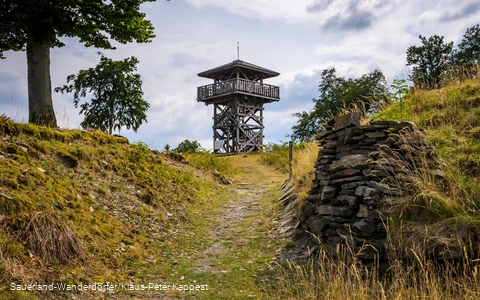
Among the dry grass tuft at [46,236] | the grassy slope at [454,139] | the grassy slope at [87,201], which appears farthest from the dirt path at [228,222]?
the grassy slope at [454,139]

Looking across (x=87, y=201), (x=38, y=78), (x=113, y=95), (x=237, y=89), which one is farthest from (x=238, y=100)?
(x=87, y=201)

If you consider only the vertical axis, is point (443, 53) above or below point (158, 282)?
above

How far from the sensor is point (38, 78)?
12.0 m

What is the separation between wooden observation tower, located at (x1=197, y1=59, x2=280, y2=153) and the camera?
2841 cm

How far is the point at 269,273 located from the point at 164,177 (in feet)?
18.7

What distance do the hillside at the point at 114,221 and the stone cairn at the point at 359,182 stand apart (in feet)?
3.94

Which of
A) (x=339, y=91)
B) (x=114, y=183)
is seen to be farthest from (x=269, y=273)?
(x=339, y=91)

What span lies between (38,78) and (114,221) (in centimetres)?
686

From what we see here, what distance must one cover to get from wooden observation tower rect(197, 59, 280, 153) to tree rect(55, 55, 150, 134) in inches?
365

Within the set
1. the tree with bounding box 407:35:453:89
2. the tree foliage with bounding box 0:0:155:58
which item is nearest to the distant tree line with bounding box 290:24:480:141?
the tree with bounding box 407:35:453:89

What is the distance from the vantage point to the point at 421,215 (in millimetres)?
5645

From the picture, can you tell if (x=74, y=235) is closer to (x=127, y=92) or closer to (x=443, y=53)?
(x=127, y=92)

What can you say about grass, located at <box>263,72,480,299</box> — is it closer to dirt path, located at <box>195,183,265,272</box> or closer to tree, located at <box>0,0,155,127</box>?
dirt path, located at <box>195,183,265,272</box>

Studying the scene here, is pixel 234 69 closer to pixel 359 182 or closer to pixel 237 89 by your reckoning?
pixel 237 89
